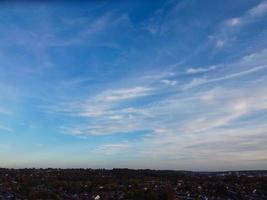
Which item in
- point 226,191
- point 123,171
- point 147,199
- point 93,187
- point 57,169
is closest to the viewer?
point 147,199

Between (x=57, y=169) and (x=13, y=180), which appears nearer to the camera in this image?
(x=13, y=180)

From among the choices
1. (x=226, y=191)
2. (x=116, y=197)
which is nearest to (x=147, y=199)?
(x=116, y=197)

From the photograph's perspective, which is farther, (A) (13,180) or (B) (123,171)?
(B) (123,171)

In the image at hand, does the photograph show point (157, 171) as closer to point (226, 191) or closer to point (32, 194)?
point (226, 191)

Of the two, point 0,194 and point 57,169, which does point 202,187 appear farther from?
point 57,169

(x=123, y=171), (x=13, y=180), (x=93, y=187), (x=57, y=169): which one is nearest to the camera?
(x=93, y=187)

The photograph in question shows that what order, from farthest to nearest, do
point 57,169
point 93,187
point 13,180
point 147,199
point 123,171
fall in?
point 57,169, point 123,171, point 13,180, point 93,187, point 147,199

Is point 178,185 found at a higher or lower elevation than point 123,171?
lower

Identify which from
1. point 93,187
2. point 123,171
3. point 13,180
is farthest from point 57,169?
point 93,187

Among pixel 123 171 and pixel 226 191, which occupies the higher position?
pixel 123 171

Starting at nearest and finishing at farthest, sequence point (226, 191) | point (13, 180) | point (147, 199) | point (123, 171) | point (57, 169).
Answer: point (147, 199) < point (226, 191) < point (13, 180) < point (123, 171) < point (57, 169)
